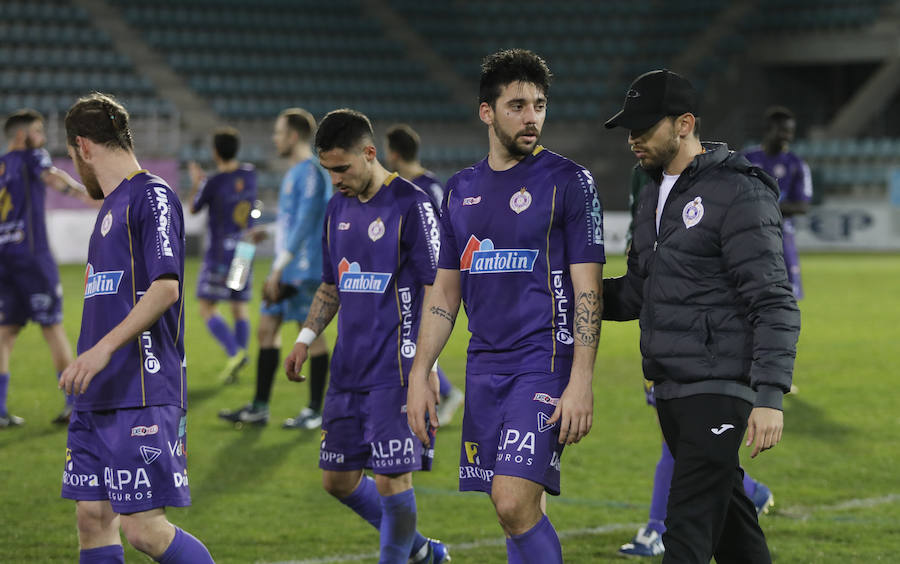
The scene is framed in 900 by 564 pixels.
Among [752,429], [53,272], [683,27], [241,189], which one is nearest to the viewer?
[752,429]

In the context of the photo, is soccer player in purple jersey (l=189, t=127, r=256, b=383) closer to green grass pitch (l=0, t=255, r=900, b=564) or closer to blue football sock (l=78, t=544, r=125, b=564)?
green grass pitch (l=0, t=255, r=900, b=564)

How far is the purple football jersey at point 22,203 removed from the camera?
8750 millimetres

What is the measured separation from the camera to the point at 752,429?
11.7 feet

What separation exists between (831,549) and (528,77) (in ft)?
9.53

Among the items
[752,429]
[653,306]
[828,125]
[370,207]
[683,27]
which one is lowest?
[752,429]

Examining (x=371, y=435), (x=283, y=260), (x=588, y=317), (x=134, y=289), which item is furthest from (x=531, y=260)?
(x=283, y=260)

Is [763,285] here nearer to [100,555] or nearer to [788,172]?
[100,555]

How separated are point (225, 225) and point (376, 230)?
6127 mm

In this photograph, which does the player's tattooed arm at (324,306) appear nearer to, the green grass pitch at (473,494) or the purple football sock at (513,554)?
the green grass pitch at (473,494)

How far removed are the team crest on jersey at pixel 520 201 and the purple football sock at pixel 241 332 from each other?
7.50 meters

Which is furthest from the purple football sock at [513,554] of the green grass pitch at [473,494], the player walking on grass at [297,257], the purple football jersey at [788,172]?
the purple football jersey at [788,172]

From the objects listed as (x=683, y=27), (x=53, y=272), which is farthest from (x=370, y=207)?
(x=683, y=27)

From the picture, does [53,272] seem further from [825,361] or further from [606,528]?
[825,361]

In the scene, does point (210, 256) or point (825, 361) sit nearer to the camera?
point (210, 256)
